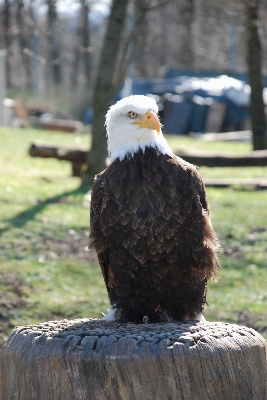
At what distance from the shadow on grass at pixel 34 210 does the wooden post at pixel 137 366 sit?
17.1 feet

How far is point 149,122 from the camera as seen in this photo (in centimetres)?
369

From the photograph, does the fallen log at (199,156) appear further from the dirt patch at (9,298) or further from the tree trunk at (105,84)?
the dirt patch at (9,298)

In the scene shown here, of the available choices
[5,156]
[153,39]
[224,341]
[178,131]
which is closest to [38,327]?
[224,341]

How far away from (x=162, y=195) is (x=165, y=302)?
69 centimetres

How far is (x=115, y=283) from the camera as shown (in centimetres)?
380

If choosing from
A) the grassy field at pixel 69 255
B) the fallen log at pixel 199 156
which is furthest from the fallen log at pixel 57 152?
the grassy field at pixel 69 255

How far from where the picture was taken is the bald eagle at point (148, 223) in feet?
11.7

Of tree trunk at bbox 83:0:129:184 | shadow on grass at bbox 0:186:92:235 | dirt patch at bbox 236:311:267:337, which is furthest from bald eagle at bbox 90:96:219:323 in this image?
tree trunk at bbox 83:0:129:184

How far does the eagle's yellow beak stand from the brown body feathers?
12cm

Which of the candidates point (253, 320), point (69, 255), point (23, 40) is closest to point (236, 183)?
point (69, 255)

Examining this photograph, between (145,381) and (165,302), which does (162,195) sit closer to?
(165,302)

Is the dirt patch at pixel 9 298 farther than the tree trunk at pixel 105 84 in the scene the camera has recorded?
No

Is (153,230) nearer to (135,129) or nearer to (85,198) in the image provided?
(135,129)

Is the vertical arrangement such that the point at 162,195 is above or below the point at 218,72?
below
